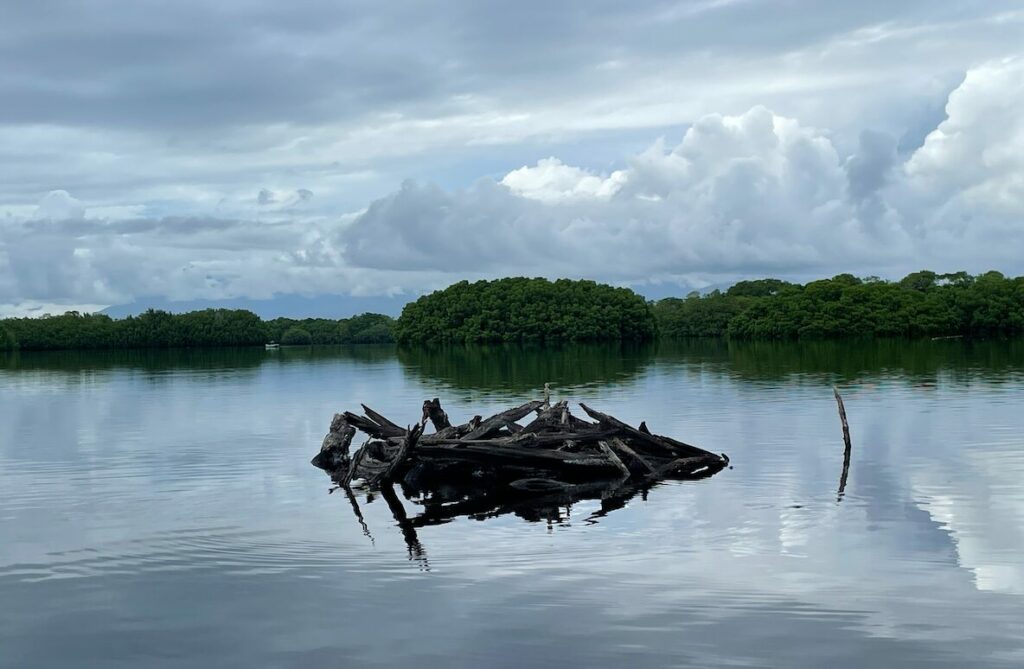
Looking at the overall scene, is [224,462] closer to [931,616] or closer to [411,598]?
[411,598]

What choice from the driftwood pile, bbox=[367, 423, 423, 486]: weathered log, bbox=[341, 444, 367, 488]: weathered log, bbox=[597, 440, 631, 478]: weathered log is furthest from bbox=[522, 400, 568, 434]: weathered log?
bbox=[341, 444, 367, 488]: weathered log

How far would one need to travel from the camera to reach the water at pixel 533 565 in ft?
47.6

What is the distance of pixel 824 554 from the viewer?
19438 millimetres

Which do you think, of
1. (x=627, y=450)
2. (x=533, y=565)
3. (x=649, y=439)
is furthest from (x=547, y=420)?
(x=533, y=565)

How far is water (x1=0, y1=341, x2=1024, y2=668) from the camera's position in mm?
14516

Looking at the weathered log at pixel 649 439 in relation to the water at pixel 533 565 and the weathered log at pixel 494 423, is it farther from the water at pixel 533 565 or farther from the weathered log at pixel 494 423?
the weathered log at pixel 494 423

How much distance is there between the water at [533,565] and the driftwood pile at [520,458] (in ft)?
4.71

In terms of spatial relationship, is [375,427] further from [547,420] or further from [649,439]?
[649,439]

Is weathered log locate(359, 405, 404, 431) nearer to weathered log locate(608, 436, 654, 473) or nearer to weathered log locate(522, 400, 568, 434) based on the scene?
weathered log locate(522, 400, 568, 434)

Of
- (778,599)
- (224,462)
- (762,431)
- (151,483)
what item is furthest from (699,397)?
(778,599)

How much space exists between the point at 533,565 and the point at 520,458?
9.17 metres

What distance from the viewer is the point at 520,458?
28.2 meters

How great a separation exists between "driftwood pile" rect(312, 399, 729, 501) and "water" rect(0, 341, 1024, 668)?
4.71 feet

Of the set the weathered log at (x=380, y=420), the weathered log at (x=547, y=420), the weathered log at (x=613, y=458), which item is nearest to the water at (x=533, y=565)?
the weathered log at (x=613, y=458)
